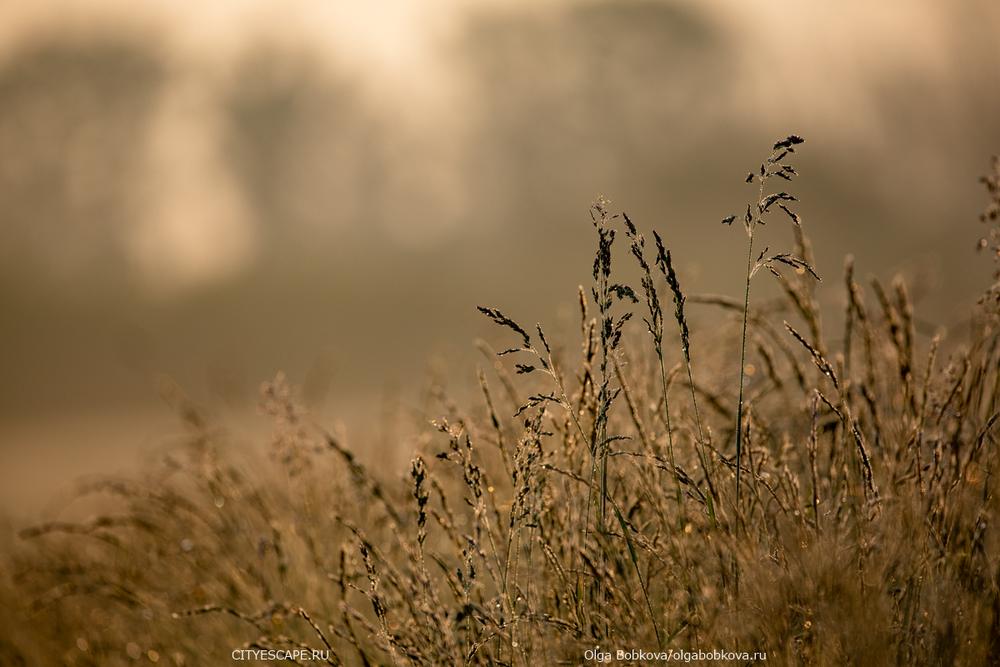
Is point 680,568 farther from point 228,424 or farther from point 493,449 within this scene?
point 228,424

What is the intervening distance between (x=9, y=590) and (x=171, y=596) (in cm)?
138

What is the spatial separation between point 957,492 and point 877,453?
0.25 m

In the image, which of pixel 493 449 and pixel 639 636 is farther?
pixel 493 449

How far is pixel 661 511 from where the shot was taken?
165cm

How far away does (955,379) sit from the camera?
190 cm

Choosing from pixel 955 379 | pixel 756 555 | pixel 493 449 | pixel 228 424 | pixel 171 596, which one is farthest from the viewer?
pixel 228 424

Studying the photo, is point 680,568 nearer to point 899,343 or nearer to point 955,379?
point 899,343

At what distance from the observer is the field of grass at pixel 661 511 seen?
1490 millimetres

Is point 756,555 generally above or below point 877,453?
below

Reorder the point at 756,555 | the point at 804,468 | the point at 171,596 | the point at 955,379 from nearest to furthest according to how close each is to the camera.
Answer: the point at 756,555, the point at 955,379, the point at 804,468, the point at 171,596

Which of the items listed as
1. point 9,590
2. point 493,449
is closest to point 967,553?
point 493,449

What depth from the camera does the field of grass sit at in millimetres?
1490

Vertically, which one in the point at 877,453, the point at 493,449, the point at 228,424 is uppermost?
the point at 228,424

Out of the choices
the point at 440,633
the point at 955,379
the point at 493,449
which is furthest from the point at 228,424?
the point at 955,379
